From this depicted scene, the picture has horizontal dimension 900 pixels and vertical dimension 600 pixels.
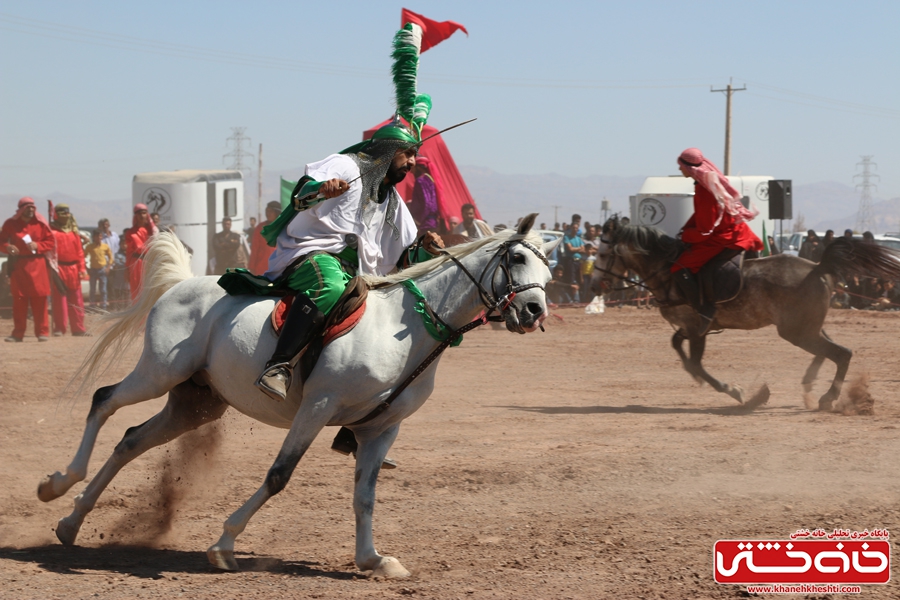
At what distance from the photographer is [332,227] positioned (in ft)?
18.2

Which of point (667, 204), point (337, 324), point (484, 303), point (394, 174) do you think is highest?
point (667, 204)

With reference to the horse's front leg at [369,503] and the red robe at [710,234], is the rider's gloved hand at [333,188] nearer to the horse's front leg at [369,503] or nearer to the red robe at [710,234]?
the horse's front leg at [369,503]

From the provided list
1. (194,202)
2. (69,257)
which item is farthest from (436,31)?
(194,202)

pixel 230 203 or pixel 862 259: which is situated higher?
pixel 230 203

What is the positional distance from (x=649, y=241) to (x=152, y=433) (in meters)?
6.59

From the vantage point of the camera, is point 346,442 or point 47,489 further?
point 47,489

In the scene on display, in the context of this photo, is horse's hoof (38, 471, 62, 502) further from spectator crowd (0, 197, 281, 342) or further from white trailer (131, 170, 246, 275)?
white trailer (131, 170, 246, 275)

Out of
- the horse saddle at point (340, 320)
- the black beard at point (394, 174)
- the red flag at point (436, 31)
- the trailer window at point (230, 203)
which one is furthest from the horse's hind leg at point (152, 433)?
the trailer window at point (230, 203)

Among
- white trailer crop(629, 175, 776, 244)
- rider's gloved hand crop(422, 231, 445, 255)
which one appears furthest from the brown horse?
white trailer crop(629, 175, 776, 244)

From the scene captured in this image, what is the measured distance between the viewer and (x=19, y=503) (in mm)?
6594

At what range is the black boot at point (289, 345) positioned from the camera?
509 cm

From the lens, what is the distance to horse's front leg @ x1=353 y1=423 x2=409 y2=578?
5086 mm

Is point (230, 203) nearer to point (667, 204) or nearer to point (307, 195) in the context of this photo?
point (667, 204)

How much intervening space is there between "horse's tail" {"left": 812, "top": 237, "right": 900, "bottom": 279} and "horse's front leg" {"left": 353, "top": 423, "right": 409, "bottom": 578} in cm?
668
